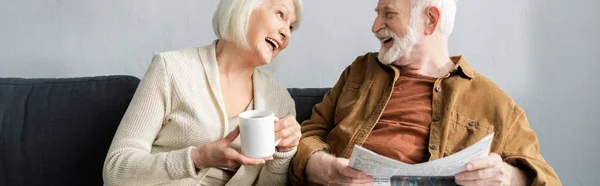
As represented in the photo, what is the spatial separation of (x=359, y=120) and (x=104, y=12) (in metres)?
1.14

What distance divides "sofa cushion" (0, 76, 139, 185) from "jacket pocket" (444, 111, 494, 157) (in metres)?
1.07

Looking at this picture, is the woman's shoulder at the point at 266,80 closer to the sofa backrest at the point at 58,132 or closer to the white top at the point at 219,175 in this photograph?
the white top at the point at 219,175

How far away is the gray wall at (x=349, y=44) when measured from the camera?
2102 mm

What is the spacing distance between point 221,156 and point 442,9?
2.72 feet

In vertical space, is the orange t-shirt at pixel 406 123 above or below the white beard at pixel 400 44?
below

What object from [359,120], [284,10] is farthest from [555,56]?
[284,10]

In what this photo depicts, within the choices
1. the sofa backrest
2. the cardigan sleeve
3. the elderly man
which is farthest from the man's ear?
the sofa backrest

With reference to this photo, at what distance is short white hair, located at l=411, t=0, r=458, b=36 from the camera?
173cm

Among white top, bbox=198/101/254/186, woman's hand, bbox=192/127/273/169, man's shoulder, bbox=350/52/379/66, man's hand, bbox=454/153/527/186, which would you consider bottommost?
white top, bbox=198/101/254/186

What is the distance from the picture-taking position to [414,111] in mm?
1699

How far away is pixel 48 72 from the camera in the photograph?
2.30 metres

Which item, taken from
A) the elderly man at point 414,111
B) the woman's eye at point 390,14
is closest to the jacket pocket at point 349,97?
the elderly man at point 414,111

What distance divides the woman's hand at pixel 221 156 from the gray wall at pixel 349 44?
0.87 metres

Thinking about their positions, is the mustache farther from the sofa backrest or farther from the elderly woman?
the sofa backrest
